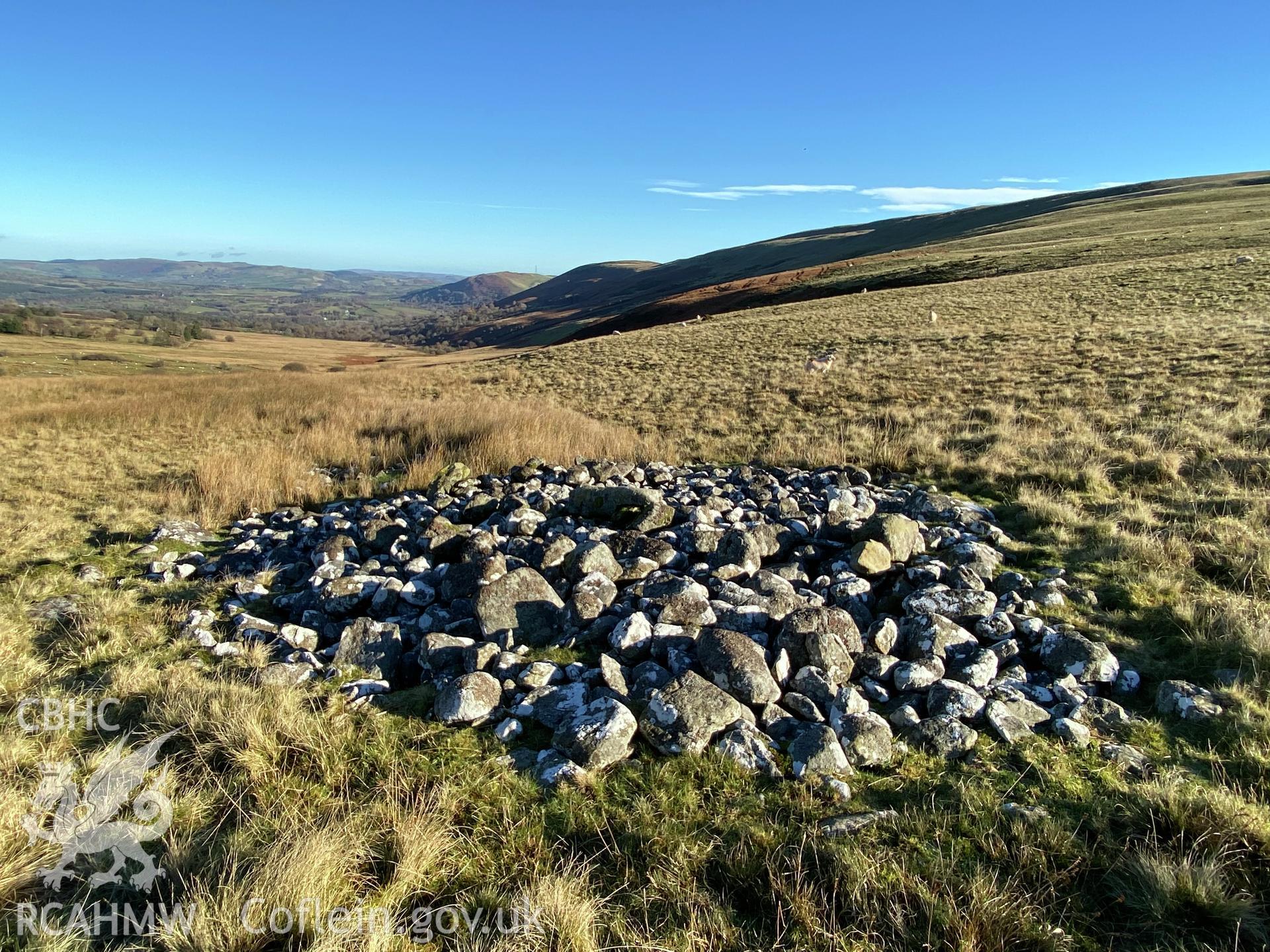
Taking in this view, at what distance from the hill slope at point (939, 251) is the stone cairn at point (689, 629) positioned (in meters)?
40.7

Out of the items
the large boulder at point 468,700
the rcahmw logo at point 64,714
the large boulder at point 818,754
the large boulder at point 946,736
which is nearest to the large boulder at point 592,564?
the large boulder at point 468,700

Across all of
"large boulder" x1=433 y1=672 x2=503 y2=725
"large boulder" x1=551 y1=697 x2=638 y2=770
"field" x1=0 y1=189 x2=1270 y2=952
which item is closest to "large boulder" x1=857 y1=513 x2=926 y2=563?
"field" x1=0 y1=189 x2=1270 y2=952

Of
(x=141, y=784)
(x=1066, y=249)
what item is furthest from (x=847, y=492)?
(x=1066, y=249)

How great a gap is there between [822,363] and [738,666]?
1877 centimetres

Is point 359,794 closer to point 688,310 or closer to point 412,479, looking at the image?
point 412,479

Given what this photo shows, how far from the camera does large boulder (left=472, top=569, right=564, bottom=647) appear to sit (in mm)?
4996

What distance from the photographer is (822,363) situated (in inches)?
834

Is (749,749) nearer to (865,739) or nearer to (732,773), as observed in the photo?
(732,773)

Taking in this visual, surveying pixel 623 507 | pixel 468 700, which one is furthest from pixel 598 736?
pixel 623 507

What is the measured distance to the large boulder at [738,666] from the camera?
13.3 feet

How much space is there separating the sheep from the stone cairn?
44.3 feet

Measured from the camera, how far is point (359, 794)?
3.27 m

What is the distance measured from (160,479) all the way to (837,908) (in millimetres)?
12239

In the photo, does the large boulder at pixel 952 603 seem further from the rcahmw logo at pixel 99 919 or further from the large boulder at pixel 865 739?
the rcahmw logo at pixel 99 919
